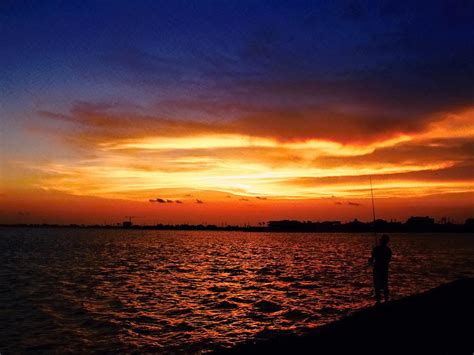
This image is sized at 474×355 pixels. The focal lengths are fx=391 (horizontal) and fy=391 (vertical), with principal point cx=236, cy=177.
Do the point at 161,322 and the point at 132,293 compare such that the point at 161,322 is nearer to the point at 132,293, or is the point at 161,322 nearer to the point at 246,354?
the point at 132,293

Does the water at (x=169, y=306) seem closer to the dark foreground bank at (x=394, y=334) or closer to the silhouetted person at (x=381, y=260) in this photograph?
the silhouetted person at (x=381, y=260)

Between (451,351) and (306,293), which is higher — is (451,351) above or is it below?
above

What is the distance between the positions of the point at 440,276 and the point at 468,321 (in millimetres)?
28353

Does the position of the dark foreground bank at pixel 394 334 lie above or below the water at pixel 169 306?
above

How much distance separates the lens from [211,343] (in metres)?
15.5

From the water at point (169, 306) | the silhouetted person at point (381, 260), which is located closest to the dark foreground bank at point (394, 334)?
the silhouetted person at point (381, 260)

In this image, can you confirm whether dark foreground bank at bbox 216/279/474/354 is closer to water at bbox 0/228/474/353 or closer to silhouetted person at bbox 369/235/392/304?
silhouetted person at bbox 369/235/392/304

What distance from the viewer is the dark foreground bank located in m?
8.99

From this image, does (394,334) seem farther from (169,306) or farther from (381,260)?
(169,306)

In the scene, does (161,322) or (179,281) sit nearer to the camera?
(161,322)

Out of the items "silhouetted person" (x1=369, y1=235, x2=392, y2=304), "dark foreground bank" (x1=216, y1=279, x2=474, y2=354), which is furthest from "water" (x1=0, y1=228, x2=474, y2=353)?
"dark foreground bank" (x1=216, y1=279, x2=474, y2=354)

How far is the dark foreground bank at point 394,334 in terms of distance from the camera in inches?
354

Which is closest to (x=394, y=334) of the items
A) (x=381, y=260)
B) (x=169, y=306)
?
(x=381, y=260)

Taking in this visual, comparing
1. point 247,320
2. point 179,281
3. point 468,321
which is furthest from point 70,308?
point 468,321
